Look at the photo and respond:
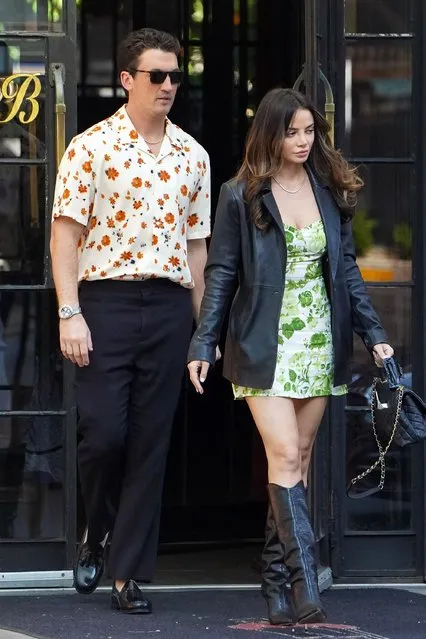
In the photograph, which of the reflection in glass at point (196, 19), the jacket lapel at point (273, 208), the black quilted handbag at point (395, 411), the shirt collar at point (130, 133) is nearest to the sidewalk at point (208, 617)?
the black quilted handbag at point (395, 411)

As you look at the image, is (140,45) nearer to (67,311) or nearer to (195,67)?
(67,311)

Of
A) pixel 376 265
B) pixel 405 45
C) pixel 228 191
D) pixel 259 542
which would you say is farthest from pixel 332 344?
pixel 259 542

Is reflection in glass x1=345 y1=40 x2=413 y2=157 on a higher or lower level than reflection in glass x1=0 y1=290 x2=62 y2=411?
higher

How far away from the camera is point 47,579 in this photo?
652 cm

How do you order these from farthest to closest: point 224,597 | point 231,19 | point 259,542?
point 231,19 → point 259,542 → point 224,597

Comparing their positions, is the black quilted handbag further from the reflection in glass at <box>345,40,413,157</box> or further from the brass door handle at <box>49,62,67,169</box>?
the brass door handle at <box>49,62,67,169</box>

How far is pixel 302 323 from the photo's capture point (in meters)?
5.50

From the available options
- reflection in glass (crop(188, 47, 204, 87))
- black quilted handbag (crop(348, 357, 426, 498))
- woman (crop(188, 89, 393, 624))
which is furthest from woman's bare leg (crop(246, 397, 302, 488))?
reflection in glass (crop(188, 47, 204, 87))

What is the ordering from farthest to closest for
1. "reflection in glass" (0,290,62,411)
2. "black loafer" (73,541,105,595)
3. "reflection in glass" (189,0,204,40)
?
"reflection in glass" (189,0,204,40)
"reflection in glass" (0,290,62,411)
"black loafer" (73,541,105,595)

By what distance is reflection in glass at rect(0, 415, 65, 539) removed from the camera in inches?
259

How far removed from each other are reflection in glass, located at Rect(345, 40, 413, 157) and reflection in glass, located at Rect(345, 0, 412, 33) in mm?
62

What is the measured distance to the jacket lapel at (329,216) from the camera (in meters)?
5.50

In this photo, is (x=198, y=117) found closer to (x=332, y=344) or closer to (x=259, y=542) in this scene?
(x=259, y=542)

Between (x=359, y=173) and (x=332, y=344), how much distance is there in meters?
1.35
